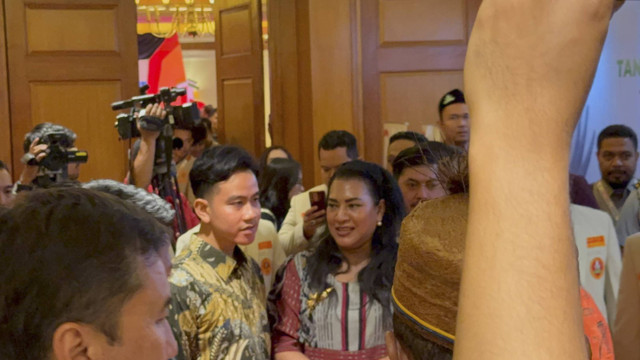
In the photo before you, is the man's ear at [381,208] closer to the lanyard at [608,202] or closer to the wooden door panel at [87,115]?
the lanyard at [608,202]

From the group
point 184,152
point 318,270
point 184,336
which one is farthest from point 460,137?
point 184,152

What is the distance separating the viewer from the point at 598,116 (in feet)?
18.1

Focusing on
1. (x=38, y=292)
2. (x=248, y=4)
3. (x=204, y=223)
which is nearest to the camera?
(x=38, y=292)

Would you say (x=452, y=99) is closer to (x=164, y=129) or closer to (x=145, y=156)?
(x=164, y=129)

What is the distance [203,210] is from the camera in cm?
271

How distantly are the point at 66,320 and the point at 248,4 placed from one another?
6011 millimetres

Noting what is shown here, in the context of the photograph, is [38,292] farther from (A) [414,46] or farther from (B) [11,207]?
(A) [414,46]

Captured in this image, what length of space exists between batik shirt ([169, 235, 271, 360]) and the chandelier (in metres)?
4.79

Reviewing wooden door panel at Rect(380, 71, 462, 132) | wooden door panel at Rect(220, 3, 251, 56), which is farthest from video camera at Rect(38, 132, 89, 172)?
wooden door panel at Rect(220, 3, 251, 56)

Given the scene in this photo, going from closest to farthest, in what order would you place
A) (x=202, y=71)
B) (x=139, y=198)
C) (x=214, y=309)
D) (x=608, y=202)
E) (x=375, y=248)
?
(x=139, y=198) < (x=214, y=309) < (x=375, y=248) < (x=608, y=202) < (x=202, y=71)

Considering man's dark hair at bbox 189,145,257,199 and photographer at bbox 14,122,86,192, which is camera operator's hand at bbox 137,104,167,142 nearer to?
photographer at bbox 14,122,86,192

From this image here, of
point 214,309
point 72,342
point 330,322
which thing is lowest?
point 330,322

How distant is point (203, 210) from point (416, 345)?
70.6 inches

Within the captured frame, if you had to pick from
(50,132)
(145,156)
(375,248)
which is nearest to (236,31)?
(50,132)
